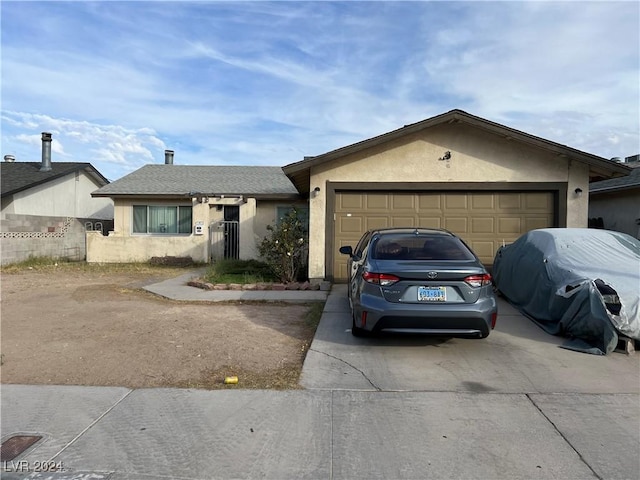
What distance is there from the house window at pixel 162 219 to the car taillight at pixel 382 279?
1371 cm

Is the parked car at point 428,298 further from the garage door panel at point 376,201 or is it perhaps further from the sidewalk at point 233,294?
the garage door panel at point 376,201

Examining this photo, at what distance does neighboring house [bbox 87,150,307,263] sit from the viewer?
16.8 metres

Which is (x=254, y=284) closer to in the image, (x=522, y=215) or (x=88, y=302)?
(x=88, y=302)

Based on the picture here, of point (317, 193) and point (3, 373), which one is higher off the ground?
point (317, 193)

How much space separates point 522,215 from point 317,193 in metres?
4.90

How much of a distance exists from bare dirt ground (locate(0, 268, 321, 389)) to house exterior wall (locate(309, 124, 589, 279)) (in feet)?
10.6

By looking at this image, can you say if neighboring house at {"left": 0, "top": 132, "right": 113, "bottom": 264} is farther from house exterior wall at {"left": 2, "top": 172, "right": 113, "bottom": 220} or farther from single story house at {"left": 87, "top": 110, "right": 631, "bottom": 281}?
single story house at {"left": 87, "top": 110, "right": 631, "bottom": 281}

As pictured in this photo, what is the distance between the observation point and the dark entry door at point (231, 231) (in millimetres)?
17156

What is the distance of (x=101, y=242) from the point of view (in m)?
17.4

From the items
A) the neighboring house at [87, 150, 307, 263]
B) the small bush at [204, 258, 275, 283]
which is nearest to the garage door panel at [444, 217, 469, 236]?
the small bush at [204, 258, 275, 283]

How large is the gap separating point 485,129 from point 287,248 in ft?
18.0

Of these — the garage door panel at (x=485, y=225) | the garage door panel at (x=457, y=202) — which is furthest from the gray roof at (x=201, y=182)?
the garage door panel at (x=485, y=225)

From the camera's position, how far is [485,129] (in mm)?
10352

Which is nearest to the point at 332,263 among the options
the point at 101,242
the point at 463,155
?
the point at 463,155
